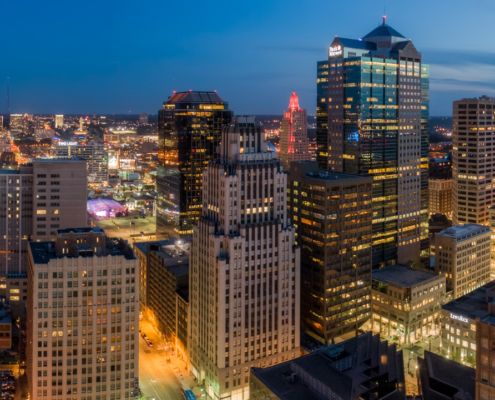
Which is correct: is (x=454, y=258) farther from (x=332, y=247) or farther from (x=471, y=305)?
(x=332, y=247)

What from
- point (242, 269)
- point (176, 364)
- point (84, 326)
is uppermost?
point (242, 269)

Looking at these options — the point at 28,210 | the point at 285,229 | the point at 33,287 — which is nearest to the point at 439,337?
the point at 285,229

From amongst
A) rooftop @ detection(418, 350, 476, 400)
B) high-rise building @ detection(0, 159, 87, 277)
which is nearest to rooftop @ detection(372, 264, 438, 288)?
rooftop @ detection(418, 350, 476, 400)

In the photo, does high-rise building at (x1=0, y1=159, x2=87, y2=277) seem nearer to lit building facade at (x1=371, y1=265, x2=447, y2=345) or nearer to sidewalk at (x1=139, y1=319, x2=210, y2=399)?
sidewalk at (x1=139, y1=319, x2=210, y2=399)

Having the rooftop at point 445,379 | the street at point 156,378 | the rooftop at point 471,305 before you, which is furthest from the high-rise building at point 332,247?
the rooftop at point 445,379

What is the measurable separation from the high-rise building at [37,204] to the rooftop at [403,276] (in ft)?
321

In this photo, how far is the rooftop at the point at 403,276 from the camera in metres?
170

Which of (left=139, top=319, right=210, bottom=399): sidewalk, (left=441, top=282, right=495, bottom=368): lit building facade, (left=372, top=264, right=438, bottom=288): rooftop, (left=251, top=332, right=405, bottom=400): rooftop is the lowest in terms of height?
(left=139, top=319, right=210, bottom=399): sidewalk

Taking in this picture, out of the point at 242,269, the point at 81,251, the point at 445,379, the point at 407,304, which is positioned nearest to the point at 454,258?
the point at 407,304

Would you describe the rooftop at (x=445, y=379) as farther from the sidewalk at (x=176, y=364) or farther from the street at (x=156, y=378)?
the street at (x=156, y=378)

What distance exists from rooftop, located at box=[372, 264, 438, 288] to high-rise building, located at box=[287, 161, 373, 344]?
11.0 metres

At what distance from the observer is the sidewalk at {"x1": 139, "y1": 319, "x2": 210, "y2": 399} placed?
137m

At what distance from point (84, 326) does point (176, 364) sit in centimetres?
4931

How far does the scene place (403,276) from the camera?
578 feet
